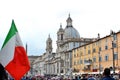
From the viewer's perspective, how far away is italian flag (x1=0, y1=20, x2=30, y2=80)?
→ 11203 mm

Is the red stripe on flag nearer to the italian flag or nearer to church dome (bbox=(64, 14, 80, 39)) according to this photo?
the italian flag

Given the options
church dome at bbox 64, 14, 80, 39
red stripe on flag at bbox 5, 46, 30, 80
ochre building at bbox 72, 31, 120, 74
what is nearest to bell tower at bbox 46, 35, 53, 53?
church dome at bbox 64, 14, 80, 39

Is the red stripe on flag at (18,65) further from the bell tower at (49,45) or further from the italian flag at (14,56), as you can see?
the bell tower at (49,45)

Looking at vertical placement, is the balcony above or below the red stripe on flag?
above

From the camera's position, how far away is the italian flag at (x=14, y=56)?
11.2 meters

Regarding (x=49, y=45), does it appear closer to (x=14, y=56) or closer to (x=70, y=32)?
(x=70, y=32)

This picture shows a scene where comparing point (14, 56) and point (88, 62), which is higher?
point (88, 62)

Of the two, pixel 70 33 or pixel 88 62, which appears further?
pixel 70 33

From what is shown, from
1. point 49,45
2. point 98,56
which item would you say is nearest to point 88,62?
point 98,56

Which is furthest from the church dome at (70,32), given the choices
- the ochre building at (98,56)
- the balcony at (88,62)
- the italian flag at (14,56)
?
the italian flag at (14,56)

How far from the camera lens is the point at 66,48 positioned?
130 m

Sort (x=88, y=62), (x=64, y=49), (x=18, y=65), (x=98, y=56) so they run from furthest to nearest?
(x=64, y=49) < (x=88, y=62) < (x=98, y=56) < (x=18, y=65)

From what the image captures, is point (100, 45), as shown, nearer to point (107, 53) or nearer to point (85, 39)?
point (107, 53)

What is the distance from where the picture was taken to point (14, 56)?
11.5 m
